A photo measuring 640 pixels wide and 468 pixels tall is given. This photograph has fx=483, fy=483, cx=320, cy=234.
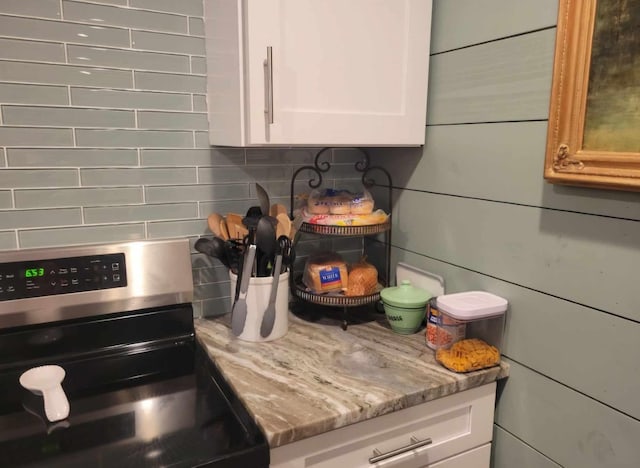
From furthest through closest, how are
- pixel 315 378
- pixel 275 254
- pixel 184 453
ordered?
pixel 275 254 < pixel 315 378 < pixel 184 453

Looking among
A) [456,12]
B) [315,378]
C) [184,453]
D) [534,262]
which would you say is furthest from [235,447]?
[456,12]

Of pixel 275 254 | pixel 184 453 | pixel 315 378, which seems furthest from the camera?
pixel 275 254

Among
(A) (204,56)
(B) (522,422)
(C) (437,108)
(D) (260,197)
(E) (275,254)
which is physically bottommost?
(B) (522,422)

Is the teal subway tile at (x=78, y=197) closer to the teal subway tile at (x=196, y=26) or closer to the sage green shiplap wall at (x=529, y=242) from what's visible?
the teal subway tile at (x=196, y=26)

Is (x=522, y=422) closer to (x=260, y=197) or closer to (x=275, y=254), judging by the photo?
(x=275, y=254)

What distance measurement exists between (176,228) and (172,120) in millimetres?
282

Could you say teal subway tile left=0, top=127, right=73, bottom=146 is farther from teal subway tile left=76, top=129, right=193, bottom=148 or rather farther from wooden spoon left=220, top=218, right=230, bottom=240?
wooden spoon left=220, top=218, right=230, bottom=240

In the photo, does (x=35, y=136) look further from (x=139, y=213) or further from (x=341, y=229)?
(x=341, y=229)

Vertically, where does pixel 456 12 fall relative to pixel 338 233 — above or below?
above

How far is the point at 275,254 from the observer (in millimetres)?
1159

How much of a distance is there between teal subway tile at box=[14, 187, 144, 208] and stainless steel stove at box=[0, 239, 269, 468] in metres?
0.13

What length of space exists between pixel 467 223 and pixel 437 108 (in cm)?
31

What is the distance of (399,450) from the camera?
3.33 feet

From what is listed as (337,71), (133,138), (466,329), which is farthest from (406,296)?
(133,138)
